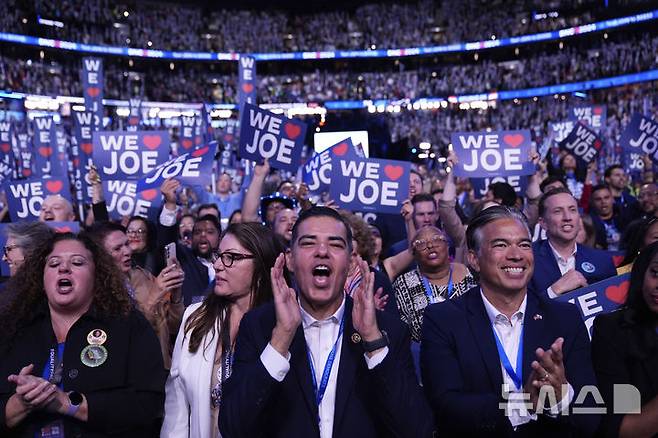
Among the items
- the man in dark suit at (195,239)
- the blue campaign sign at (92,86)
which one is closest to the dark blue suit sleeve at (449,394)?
the man in dark suit at (195,239)

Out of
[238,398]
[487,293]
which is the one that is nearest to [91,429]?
[238,398]

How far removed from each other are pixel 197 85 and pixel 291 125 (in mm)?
40438

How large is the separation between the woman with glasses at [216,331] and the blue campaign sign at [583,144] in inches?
379

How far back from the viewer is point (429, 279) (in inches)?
212

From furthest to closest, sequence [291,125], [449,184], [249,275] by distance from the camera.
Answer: [291,125]
[449,184]
[249,275]

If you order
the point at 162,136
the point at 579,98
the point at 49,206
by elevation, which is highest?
the point at 579,98

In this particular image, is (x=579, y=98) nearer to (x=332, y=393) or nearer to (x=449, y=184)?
(x=449, y=184)

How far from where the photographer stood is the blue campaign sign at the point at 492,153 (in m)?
8.77

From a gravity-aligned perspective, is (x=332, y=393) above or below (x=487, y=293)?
below

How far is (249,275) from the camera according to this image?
162 inches

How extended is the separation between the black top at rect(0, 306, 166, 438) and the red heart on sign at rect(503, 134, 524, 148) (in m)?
5.76

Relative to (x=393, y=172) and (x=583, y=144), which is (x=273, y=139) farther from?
(x=583, y=144)

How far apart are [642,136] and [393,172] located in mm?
4873

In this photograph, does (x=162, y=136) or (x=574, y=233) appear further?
(x=162, y=136)
